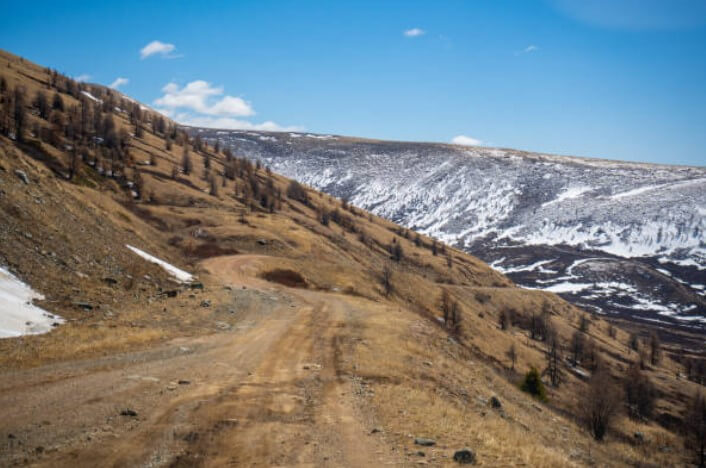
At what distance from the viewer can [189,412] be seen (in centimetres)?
1091

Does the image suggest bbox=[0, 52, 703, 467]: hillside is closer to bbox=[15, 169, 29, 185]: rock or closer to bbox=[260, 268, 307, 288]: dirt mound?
bbox=[15, 169, 29, 185]: rock

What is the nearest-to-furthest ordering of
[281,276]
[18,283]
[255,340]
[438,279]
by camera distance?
1. [18,283]
2. [255,340]
3. [281,276]
4. [438,279]

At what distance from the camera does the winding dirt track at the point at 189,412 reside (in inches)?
339

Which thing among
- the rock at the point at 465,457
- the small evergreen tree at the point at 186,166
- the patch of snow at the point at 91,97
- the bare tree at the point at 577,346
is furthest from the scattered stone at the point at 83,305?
the patch of snow at the point at 91,97

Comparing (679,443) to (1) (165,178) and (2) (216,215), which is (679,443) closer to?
(2) (216,215)

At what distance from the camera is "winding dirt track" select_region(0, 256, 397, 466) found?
28.2 feet

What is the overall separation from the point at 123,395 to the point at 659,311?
21204 cm

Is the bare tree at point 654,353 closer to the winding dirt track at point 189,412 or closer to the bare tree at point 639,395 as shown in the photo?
the bare tree at point 639,395

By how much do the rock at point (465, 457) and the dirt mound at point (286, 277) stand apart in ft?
135

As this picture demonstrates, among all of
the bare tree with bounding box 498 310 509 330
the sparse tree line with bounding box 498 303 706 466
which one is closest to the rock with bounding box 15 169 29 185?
the sparse tree line with bounding box 498 303 706 466

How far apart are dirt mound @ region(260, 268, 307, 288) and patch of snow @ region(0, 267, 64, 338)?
31639mm

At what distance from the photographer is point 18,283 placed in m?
19.1

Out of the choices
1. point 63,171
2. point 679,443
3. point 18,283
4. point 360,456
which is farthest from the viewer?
point 63,171

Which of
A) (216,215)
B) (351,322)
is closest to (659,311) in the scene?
(216,215)
